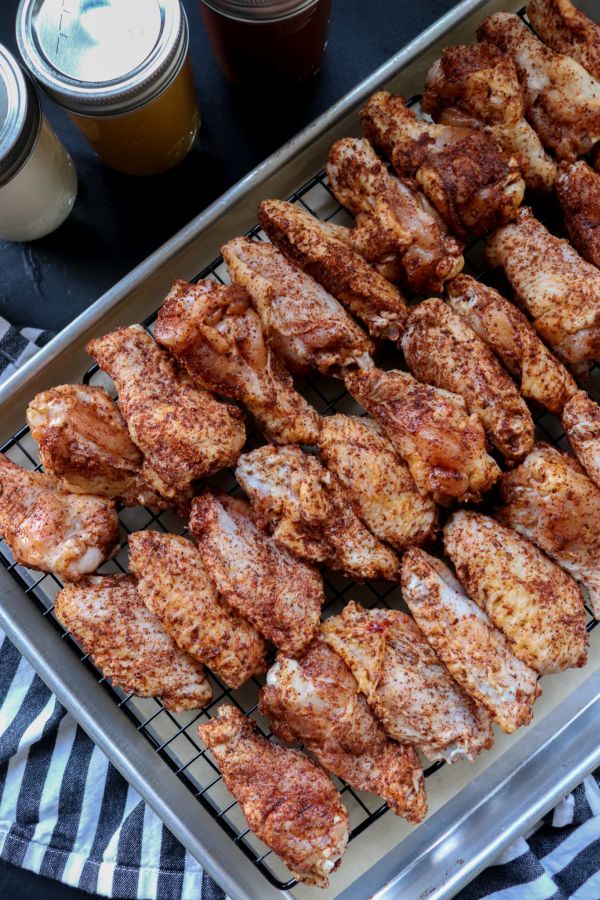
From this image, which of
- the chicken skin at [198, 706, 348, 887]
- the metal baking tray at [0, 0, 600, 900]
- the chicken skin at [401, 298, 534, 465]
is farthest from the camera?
the metal baking tray at [0, 0, 600, 900]

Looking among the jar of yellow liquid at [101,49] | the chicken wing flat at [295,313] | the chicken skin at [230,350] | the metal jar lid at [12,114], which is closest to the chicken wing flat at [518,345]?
the chicken wing flat at [295,313]

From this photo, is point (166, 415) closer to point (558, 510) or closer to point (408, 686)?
point (408, 686)

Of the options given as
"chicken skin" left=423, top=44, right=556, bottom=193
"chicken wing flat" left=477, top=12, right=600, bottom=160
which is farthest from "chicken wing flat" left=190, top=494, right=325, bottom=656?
"chicken wing flat" left=477, top=12, right=600, bottom=160

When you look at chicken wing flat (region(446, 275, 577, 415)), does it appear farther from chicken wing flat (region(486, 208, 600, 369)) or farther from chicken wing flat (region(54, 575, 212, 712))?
chicken wing flat (region(54, 575, 212, 712))

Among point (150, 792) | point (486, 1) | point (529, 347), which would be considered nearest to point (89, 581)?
point (150, 792)

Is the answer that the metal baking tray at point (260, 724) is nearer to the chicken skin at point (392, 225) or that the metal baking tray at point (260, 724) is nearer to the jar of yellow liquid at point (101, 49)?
the chicken skin at point (392, 225)

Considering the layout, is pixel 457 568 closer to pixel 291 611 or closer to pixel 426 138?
pixel 291 611
